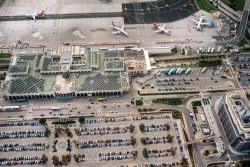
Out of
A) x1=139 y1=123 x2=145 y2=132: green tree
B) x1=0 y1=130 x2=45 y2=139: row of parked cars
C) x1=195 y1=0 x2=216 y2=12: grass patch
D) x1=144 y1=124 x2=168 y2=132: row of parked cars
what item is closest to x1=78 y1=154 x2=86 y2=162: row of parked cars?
x1=0 y1=130 x2=45 y2=139: row of parked cars

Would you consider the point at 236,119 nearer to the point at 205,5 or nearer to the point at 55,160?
the point at 55,160

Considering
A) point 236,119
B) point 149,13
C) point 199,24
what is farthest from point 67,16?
point 236,119

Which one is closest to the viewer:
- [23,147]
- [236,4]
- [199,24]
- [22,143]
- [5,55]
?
[23,147]

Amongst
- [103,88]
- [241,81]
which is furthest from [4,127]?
[241,81]

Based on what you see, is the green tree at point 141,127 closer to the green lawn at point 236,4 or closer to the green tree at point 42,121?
the green tree at point 42,121

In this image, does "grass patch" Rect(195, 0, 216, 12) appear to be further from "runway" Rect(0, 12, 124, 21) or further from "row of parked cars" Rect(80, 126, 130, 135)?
"row of parked cars" Rect(80, 126, 130, 135)

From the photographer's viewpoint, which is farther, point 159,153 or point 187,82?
point 187,82

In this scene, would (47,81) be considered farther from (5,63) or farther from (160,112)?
(160,112)
